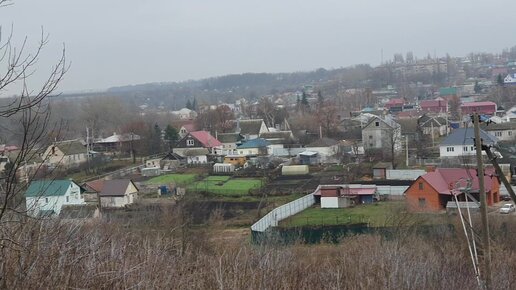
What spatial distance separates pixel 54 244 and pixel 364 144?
1362cm

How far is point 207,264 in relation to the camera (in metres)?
3.84

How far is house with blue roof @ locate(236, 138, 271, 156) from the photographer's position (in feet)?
52.9

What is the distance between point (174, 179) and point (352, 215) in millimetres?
5517

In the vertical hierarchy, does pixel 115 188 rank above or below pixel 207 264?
below

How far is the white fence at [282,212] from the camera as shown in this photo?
798 centimetres

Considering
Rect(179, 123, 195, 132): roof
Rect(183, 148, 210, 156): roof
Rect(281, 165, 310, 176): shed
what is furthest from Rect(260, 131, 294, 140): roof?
Rect(281, 165, 310, 176): shed

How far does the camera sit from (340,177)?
11828mm

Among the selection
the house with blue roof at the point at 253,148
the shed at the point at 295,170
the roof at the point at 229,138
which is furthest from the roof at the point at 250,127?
the shed at the point at 295,170

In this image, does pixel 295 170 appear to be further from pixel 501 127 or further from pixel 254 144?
pixel 501 127

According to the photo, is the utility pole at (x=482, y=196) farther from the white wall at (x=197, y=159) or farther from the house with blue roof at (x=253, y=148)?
the house with blue roof at (x=253, y=148)

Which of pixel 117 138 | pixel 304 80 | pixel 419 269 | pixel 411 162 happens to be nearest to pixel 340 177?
pixel 411 162

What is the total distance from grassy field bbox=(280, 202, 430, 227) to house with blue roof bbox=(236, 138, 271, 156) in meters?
6.59

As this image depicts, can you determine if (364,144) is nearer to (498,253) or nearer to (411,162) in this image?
(411,162)

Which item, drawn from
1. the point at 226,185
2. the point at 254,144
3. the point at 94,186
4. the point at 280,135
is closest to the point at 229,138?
the point at 280,135
